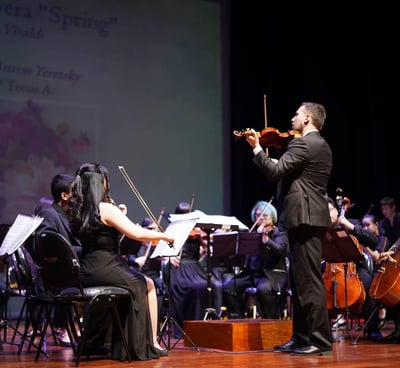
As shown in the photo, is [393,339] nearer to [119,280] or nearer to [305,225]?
[305,225]

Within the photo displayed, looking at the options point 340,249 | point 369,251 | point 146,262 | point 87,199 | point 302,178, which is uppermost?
point 302,178

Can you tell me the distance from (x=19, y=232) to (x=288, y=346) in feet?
6.18

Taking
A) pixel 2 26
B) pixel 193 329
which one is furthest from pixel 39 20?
pixel 193 329

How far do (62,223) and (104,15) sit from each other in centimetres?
451

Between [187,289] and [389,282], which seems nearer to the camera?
[389,282]

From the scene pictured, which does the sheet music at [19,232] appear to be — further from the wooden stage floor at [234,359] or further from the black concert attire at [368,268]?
the black concert attire at [368,268]

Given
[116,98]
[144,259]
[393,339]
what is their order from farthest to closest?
[116,98] → [144,259] → [393,339]

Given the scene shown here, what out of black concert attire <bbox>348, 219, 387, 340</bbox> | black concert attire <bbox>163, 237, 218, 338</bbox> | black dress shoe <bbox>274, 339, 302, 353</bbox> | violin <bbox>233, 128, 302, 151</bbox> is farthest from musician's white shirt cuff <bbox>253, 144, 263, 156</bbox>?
black concert attire <bbox>163, 237, 218, 338</bbox>

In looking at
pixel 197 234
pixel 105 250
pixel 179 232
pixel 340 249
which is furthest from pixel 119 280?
pixel 197 234

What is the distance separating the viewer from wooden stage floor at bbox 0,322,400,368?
12.7 feet

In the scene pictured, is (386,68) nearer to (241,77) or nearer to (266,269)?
(241,77)

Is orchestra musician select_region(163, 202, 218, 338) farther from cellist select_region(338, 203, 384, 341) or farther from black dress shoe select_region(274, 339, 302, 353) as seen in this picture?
black dress shoe select_region(274, 339, 302, 353)

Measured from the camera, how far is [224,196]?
9.73 metres

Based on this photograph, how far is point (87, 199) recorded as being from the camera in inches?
166
